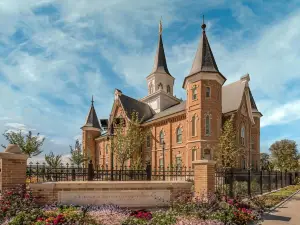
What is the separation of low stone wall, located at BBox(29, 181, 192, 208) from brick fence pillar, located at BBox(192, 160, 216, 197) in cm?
55

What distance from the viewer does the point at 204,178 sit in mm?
10234

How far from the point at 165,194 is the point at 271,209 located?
5.55 metres

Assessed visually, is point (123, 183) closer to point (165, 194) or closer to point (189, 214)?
point (165, 194)

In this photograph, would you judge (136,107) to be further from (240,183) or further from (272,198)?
(272,198)

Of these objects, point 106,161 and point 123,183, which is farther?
point 106,161

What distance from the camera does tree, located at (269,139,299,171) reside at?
51781 mm

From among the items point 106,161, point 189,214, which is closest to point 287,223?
point 189,214

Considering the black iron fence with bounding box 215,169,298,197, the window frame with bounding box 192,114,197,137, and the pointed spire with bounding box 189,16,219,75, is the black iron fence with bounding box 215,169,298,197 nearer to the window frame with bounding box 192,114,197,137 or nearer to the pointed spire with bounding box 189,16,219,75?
the window frame with bounding box 192,114,197,137

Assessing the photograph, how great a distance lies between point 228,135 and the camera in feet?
76.3

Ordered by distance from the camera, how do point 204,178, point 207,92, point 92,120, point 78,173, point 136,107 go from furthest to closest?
point 92,120, point 136,107, point 207,92, point 78,173, point 204,178

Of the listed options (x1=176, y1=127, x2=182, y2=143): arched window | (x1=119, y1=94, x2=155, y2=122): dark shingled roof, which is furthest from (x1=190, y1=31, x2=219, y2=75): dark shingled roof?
(x1=119, y1=94, x2=155, y2=122): dark shingled roof

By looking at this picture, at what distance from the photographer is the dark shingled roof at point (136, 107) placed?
40.2m

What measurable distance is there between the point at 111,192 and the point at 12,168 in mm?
3367

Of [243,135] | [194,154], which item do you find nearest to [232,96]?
[243,135]
